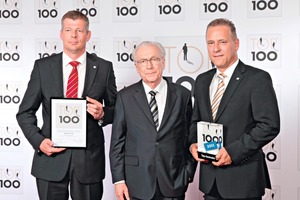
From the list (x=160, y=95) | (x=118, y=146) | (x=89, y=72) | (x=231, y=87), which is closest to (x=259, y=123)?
(x=231, y=87)

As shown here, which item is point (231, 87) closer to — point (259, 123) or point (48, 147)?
point (259, 123)

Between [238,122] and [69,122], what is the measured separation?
983 millimetres

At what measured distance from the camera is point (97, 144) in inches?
Result: 106

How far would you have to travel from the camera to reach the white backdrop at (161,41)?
11.0 ft

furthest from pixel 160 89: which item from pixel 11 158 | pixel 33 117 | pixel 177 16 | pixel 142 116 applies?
pixel 11 158

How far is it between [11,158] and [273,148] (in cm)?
227

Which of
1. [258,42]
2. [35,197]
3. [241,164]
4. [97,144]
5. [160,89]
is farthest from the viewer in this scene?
[35,197]

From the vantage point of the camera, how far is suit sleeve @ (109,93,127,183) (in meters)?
2.47

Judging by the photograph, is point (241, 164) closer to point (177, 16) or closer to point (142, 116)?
point (142, 116)

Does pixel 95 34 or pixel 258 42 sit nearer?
pixel 258 42

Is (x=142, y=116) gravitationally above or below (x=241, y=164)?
above

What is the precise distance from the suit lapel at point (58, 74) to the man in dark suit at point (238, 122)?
0.86 m

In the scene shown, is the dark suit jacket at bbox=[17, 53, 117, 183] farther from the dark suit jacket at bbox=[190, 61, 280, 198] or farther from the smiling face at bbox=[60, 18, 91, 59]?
the dark suit jacket at bbox=[190, 61, 280, 198]

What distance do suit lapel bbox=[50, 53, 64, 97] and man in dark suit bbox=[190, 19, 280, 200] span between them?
859mm
